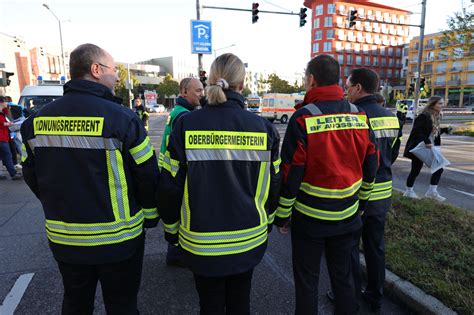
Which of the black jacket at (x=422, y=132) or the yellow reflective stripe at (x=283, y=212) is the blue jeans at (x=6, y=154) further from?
the black jacket at (x=422, y=132)

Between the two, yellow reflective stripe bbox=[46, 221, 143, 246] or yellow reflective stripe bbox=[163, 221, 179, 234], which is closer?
yellow reflective stripe bbox=[46, 221, 143, 246]

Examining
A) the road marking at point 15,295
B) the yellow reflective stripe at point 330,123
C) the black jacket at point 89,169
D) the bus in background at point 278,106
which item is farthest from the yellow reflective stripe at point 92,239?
the bus in background at point 278,106

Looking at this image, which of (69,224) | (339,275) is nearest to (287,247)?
(339,275)

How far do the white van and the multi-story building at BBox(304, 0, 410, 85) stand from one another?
6566 centimetres

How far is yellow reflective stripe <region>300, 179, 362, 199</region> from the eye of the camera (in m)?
2.25

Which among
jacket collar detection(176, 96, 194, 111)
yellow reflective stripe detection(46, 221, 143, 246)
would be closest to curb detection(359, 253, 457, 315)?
yellow reflective stripe detection(46, 221, 143, 246)

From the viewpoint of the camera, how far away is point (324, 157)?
86.0 inches

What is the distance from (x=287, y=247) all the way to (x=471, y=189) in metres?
5.60

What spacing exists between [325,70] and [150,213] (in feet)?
5.15

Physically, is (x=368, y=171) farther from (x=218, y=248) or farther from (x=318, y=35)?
(x=318, y=35)

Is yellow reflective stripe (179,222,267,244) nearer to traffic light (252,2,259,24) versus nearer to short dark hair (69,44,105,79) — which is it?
short dark hair (69,44,105,79)

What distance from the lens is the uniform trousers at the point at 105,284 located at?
196 cm

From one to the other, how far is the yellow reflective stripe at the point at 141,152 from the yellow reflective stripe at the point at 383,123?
6.14 ft

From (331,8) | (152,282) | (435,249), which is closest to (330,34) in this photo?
(331,8)
